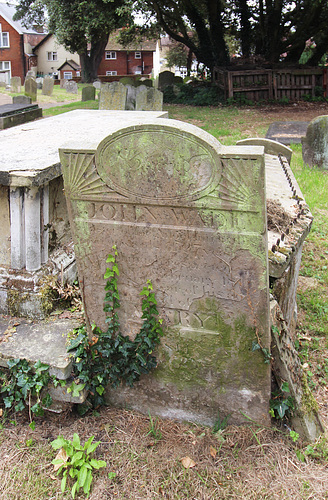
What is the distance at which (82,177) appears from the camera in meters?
2.60

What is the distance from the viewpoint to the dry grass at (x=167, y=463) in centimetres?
254

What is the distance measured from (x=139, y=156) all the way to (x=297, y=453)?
2.06 meters

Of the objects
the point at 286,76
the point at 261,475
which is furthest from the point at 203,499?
Answer: the point at 286,76

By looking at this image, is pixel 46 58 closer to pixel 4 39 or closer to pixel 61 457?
pixel 4 39

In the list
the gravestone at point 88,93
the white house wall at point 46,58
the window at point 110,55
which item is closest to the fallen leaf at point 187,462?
the gravestone at point 88,93

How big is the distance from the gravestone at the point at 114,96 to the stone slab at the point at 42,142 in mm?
2903

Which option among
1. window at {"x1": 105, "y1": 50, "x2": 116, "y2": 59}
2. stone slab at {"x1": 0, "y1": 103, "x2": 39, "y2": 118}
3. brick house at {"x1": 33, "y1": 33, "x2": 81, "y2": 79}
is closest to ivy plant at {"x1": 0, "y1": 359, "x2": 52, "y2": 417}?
stone slab at {"x1": 0, "y1": 103, "x2": 39, "y2": 118}

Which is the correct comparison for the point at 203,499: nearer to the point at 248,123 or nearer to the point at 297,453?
the point at 297,453

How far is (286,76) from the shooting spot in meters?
17.3

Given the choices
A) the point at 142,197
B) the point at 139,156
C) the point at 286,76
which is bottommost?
the point at 142,197

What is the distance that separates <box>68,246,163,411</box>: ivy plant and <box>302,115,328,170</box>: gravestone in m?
6.69

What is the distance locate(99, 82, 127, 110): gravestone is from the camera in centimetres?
900

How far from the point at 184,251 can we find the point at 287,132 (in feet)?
29.2

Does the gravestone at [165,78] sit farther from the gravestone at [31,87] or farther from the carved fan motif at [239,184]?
the carved fan motif at [239,184]
